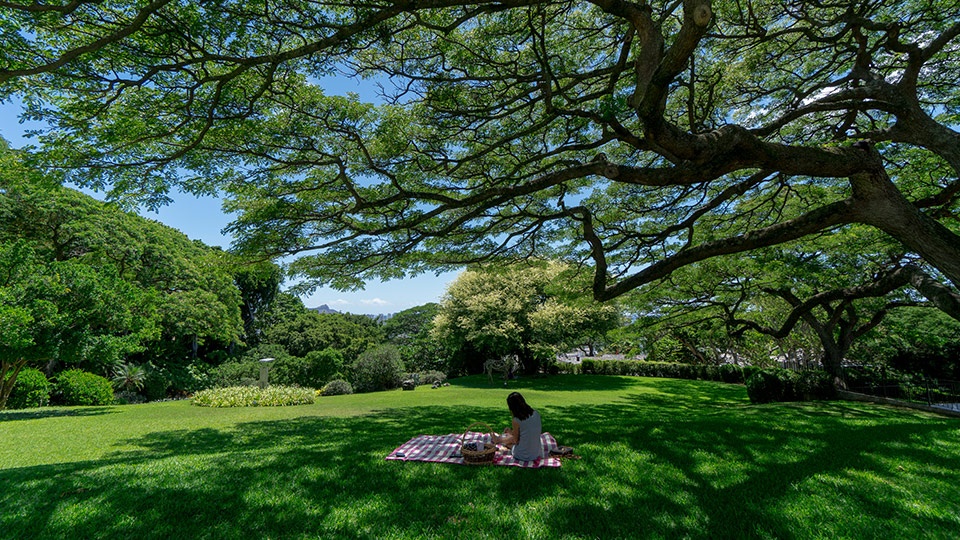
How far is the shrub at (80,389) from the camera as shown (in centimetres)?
1421

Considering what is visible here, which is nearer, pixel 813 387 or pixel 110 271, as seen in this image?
pixel 110 271

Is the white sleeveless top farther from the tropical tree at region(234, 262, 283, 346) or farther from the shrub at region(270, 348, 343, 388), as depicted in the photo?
the tropical tree at region(234, 262, 283, 346)

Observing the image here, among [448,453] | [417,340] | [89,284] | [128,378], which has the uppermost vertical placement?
[89,284]

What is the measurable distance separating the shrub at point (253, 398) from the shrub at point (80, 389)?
319 centimetres

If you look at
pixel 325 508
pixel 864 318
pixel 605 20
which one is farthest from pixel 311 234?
pixel 864 318

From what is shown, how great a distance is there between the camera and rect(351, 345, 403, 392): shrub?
21.3 meters

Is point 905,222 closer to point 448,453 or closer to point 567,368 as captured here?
point 448,453

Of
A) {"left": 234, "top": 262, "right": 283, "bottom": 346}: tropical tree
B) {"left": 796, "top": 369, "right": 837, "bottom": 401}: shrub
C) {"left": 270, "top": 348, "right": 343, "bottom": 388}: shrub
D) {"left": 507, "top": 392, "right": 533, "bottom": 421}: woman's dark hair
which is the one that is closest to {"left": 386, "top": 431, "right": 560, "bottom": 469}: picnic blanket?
{"left": 507, "top": 392, "right": 533, "bottom": 421}: woman's dark hair

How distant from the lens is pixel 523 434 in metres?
4.89

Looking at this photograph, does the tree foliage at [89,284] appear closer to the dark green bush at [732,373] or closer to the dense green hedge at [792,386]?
the dense green hedge at [792,386]

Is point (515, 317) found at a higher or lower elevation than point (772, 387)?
higher

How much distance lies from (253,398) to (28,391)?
7200 millimetres

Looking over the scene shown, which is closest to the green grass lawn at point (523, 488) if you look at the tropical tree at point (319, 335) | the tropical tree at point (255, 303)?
the tropical tree at point (319, 335)

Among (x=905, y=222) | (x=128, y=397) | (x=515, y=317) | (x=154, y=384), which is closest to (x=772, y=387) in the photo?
(x=905, y=222)
